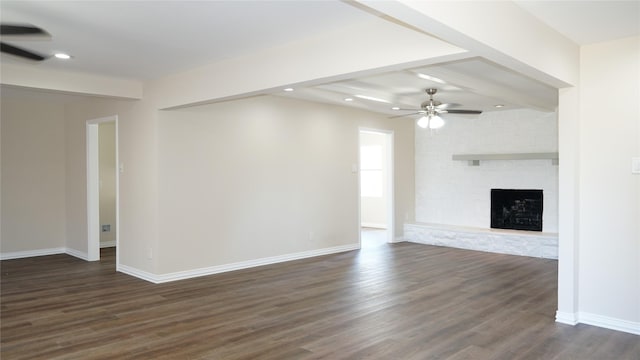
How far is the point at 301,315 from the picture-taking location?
13.8 feet

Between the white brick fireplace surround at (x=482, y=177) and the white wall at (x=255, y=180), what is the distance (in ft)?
4.69

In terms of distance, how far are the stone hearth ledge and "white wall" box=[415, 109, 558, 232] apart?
36cm

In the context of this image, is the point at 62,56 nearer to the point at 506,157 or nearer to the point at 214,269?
the point at 214,269

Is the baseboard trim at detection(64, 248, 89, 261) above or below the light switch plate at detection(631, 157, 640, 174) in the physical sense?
below

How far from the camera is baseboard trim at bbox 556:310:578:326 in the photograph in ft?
12.9

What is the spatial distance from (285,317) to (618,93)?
3299mm

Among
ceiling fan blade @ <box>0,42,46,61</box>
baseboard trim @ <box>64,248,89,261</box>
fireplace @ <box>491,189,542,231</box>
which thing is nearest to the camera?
ceiling fan blade @ <box>0,42,46,61</box>

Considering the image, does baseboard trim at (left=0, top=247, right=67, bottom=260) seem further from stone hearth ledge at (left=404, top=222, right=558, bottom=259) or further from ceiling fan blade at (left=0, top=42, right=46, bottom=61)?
stone hearth ledge at (left=404, top=222, right=558, bottom=259)

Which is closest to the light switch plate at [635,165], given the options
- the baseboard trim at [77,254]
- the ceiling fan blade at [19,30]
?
the ceiling fan blade at [19,30]

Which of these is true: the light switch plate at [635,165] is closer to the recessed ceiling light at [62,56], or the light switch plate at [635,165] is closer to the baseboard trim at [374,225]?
the recessed ceiling light at [62,56]

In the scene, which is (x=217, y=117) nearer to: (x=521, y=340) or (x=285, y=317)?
(x=285, y=317)

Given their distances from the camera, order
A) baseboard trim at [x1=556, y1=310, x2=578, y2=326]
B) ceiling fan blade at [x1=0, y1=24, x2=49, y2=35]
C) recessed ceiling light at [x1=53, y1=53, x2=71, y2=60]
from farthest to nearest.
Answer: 1. recessed ceiling light at [x1=53, y1=53, x2=71, y2=60]
2. baseboard trim at [x1=556, y1=310, x2=578, y2=326]
3. ceiling fan blade at [x1=0, y1=24, x2=49, y2=35]

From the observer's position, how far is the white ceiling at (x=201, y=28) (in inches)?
121

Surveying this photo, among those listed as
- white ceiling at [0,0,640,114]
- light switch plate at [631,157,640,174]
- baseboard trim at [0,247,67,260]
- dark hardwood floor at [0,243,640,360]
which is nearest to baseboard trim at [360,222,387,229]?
dark hardwood floor at [0,243,640,360]
